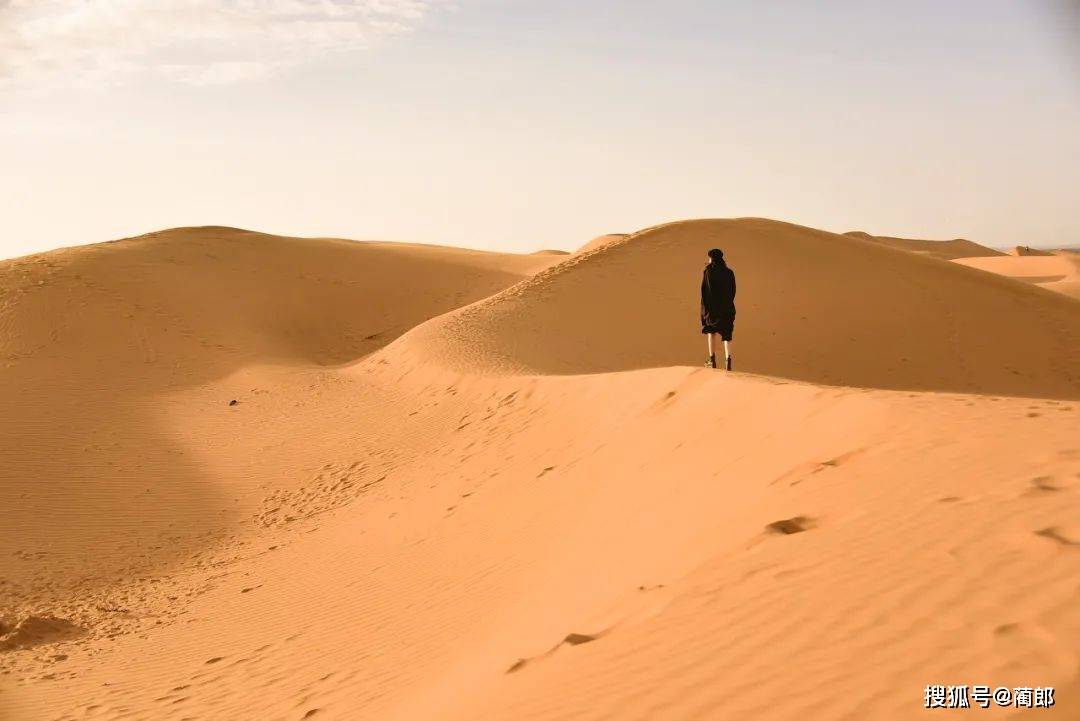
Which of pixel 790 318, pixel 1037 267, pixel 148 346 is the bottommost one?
pixel 148 346

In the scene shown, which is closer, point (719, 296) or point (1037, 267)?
point (719, 296)

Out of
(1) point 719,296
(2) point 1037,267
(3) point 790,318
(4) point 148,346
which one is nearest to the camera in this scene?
(1) point 719,296

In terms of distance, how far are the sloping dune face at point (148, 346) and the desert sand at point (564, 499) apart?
113 millimetres

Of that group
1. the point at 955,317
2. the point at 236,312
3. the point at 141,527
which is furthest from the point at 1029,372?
the point at 236,312

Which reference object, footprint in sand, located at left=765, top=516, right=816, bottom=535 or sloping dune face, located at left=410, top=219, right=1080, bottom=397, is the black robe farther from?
footprint in sand, located at left=765, top=516, right=816, bottom=535

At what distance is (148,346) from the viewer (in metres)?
23.6

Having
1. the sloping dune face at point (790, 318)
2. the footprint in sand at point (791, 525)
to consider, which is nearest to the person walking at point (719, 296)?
the sloping dune face at point (790, 318)

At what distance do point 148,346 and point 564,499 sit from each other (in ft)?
56.3

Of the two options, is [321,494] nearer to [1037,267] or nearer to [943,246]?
[1037,267]

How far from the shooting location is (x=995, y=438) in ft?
21.1

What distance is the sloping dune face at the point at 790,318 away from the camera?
62.0 ft

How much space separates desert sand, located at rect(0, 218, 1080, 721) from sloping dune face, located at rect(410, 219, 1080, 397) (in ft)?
0.36

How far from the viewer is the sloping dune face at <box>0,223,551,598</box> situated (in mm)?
13367

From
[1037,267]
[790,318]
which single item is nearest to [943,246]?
[1037,267]
